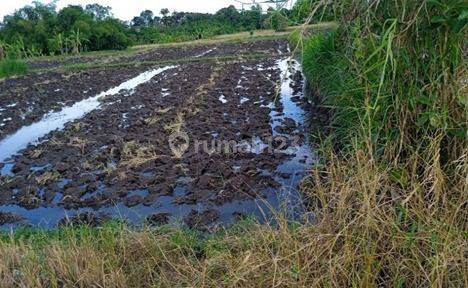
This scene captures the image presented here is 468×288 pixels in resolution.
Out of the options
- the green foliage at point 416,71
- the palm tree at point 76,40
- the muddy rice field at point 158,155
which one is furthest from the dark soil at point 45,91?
the palm tree at point 76,40

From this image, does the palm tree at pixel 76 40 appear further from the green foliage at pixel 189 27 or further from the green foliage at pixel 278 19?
the green foliage at pixel 278 19

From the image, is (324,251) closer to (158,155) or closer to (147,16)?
(158,155)

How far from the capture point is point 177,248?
3.05 metres

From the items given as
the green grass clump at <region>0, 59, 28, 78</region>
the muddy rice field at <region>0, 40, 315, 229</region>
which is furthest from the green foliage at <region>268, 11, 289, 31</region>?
the green grass clump at <region>0, 59, 28, 78</region>

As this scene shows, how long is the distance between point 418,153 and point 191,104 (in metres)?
6.25

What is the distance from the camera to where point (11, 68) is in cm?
1755

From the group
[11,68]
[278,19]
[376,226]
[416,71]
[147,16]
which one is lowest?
[376,226]

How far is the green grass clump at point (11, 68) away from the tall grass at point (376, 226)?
16163 millimetres

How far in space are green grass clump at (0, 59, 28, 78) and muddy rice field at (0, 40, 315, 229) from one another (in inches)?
284

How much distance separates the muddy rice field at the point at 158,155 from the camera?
4.26m

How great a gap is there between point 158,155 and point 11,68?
1473 cm

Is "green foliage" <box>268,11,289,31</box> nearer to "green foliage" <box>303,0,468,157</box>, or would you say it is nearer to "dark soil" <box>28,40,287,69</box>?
"green foliage" <box>303,0,468,157</box>

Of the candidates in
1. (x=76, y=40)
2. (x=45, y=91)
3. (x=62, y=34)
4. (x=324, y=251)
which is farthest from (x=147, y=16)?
(x=324, y=251)

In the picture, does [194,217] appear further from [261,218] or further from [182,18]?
[182,18]
